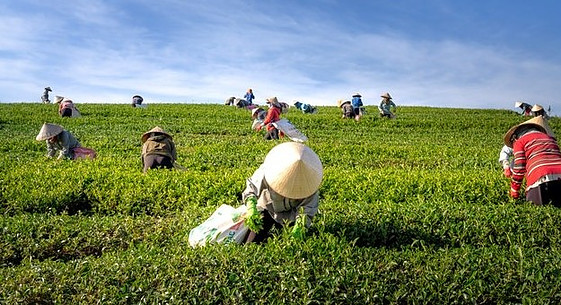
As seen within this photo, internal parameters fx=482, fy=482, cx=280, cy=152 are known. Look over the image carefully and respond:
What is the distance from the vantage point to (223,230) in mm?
5258

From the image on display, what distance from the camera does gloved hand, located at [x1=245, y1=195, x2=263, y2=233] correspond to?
4.99m

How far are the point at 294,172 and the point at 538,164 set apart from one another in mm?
4299

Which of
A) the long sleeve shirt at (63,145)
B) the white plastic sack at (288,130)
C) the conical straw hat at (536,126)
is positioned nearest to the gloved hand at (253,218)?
the conical straw hat at (536,126)

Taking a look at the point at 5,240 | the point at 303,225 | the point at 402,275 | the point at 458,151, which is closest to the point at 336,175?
the point at 303,225

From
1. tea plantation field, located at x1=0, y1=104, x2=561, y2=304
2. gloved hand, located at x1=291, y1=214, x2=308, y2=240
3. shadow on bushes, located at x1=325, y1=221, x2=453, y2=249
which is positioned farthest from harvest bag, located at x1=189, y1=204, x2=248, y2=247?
shadow on bushes, located at x1=325, y1=221, x2=453, y2=249

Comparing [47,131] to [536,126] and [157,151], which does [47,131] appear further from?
[536,126]

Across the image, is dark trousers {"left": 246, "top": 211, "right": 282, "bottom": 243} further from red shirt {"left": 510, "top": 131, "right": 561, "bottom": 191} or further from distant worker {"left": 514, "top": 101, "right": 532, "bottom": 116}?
distant worker {"left": 514, "top": 101, "right": 532, "bottom": 116}

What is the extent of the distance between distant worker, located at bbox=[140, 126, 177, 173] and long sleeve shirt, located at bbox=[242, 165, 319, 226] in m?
4.86

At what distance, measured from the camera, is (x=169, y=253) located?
481 cm

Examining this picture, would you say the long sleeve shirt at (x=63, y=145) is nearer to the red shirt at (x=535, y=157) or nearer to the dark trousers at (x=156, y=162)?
the dark trousers at (x=156, y=162)

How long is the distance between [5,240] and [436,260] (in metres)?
5.21

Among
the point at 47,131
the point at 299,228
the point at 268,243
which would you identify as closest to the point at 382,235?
the point at 299,228

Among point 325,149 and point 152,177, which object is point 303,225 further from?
point 325,149

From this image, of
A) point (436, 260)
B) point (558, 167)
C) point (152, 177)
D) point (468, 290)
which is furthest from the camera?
point (152, 177)
